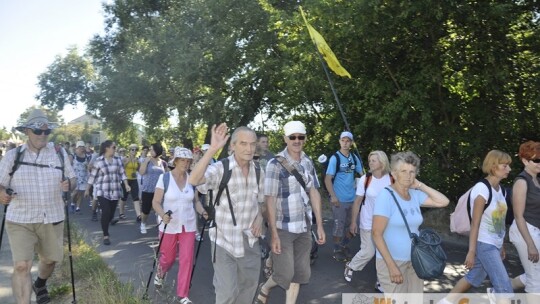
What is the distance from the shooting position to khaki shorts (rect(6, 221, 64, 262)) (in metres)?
A: 4.74

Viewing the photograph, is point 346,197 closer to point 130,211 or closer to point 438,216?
point 438,216

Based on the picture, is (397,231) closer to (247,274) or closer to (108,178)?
(247,274)

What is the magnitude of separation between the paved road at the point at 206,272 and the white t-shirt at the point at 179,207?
67 cm

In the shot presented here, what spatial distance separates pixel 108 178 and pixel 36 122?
14.8 feet

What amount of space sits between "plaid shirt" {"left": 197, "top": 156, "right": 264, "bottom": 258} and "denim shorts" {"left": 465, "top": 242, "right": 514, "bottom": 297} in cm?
213

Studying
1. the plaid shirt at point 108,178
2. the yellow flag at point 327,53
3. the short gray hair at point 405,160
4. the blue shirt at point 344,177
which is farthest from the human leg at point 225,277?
the plaid shirt at point 108,178

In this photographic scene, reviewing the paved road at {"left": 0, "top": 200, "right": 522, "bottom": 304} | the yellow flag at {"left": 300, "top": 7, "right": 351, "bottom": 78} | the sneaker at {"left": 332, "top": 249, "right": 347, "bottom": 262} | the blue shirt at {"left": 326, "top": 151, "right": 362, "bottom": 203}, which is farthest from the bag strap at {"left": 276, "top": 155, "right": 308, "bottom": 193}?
the yellow flag at {"left": 300, "top": 7, "right": 351, "bottom": 78}

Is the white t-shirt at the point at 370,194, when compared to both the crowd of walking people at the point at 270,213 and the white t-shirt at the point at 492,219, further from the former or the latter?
the white t-shirt at the point at 492,219

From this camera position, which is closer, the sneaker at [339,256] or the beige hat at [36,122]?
the beige hat at [36,122]

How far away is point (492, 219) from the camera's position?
4.39m

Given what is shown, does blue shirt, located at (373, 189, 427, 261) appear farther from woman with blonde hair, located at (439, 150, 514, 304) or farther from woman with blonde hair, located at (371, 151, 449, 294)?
woman with blonde hair, located at (439, 150, 514, 304)

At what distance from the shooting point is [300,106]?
15.2m

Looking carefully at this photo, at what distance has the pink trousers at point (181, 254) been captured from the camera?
5.11 metres

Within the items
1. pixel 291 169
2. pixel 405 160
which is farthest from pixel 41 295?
pixel 405 160
